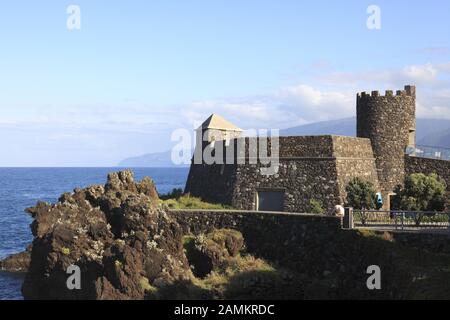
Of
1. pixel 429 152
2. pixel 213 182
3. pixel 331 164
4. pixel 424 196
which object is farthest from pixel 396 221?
pixel 213 182

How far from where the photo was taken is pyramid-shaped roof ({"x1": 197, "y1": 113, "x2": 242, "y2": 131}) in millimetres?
47375

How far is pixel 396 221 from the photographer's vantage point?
3116cm

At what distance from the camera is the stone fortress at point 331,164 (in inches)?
1618

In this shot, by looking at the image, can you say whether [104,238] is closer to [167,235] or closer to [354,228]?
[167,235]

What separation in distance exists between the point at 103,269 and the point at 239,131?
2139 cm

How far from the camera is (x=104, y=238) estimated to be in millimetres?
36031

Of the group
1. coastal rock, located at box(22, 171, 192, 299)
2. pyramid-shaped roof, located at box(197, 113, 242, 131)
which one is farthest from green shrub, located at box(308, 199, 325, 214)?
pyramid-shaped roof, located at box(197, 113, 242, 131)

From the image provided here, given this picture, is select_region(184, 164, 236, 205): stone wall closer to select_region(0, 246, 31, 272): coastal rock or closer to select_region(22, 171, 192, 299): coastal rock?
select_region(22, 171, 192, 299): coastal rock

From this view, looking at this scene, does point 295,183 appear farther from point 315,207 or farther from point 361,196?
point 361,196

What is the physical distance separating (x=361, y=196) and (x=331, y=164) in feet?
11.3

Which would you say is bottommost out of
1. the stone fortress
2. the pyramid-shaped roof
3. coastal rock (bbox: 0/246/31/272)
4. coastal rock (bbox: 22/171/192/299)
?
coastal rock (bbox: 0/246/31/272)

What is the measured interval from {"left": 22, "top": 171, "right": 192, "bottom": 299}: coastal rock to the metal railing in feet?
65.2

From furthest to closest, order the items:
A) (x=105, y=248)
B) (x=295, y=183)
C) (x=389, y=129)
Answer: (x=389, y=129)
(x=295, y=183)
(x=105, y=248)

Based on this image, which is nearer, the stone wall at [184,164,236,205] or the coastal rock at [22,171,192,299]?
the coastal rock at [22,171,192,299]
